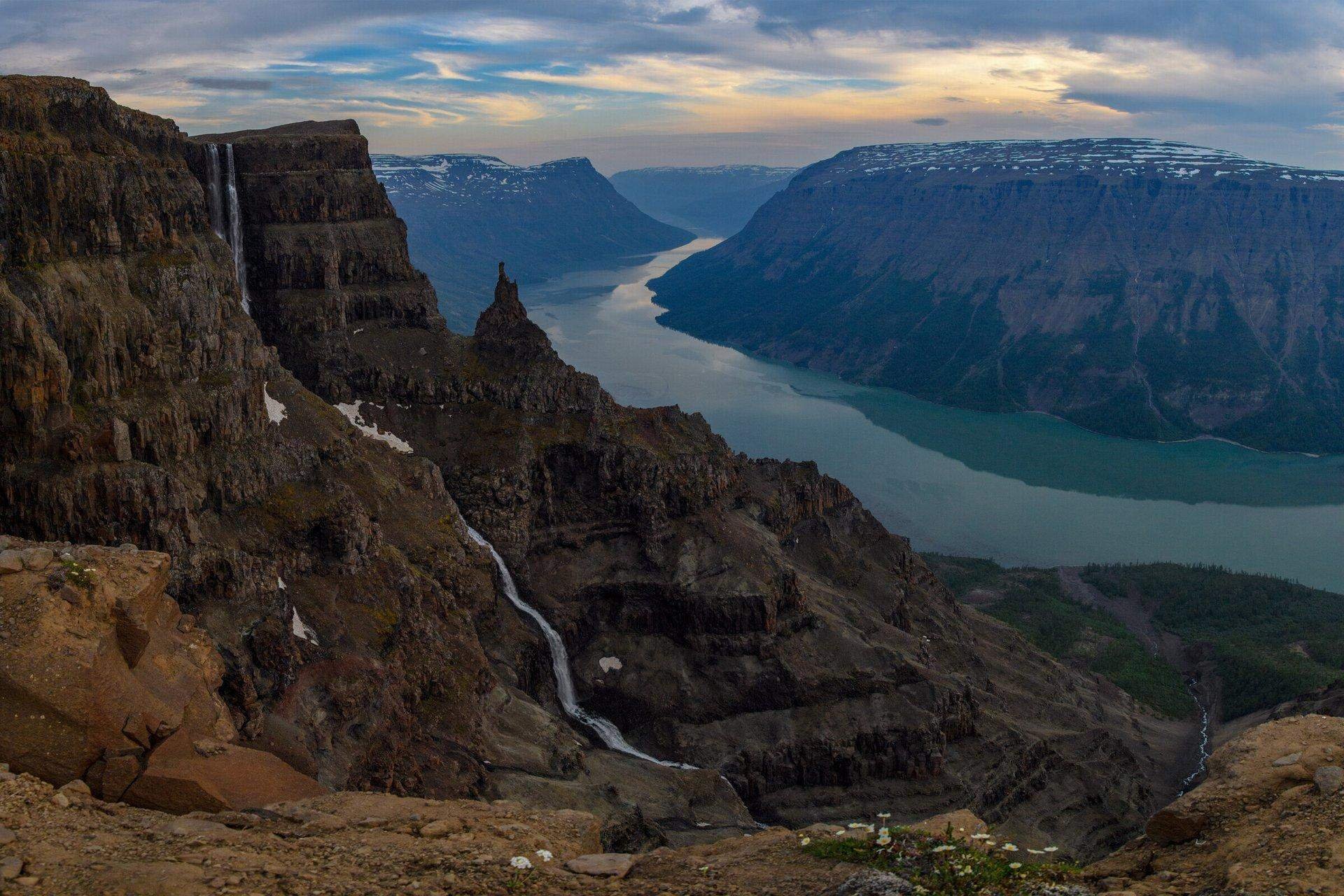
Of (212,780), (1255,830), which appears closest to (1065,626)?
(1255,830)

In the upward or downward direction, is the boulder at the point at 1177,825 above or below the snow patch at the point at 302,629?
above

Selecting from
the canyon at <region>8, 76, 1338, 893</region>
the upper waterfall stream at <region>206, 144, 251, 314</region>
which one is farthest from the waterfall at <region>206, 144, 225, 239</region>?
the canyon at <region>8, 76, 1338, 893</region>

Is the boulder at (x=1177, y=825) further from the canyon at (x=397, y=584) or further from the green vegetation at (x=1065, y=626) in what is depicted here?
the green vegetation at (x=1065, y=626)

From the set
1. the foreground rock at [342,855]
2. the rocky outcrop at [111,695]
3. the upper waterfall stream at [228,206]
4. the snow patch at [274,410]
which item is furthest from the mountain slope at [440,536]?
the foreground rock at [342,855]

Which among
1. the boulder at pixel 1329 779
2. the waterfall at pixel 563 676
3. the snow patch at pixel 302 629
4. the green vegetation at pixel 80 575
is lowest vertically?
the waterfall at pixel 563 676

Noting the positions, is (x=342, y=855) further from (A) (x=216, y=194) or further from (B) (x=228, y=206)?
(B) (x=228, y=206)

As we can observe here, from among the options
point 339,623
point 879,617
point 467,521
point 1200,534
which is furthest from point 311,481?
point 1200,534
